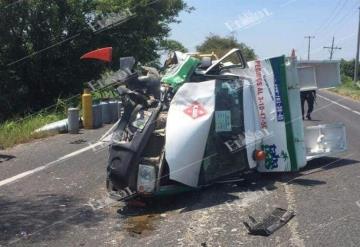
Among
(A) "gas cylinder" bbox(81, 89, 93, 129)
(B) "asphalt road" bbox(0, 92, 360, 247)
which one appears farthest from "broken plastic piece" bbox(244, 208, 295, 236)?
(A) "gas cylinder" bbox(81, 89, 93, 129)

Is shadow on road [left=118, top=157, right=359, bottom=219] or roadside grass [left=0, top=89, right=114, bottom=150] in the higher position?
roadside grass [left=0, top=89, right=114, bottom=150]

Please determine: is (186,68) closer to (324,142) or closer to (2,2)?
(324,142)

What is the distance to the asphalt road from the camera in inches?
221

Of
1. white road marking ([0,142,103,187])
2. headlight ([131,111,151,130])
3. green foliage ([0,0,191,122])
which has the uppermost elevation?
green foliage ([0,0,191,122])

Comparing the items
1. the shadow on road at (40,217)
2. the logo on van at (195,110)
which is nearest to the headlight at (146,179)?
the shadow on road at (40,217)

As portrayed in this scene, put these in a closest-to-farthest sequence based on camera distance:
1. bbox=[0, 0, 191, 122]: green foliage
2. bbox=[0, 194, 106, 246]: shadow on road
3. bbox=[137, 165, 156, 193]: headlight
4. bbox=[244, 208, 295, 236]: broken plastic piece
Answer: bbox=[244, 208, 295, 236]: broken plastic piece → bbox=[0, 194, 106, 246]: shadow on road → bbox=[137, 165, 156, 193]: headlight → bbox=[0, 0, 191, 122]: green foliage

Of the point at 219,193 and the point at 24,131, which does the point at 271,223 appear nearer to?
the point at 219,193

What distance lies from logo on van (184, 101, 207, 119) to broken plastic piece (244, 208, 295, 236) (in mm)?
1465

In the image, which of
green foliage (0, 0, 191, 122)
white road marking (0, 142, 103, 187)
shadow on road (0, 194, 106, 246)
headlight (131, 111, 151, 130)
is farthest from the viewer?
green foliage (0, 0, 191, 122)

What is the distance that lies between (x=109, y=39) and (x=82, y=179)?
676 inches

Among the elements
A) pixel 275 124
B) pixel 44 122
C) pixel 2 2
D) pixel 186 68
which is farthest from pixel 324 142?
pixel 2 2

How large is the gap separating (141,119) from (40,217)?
171cm

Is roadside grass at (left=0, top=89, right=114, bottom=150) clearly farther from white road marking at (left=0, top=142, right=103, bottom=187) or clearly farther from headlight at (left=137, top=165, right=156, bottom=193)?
headlight at (left=137, top=165, right=156, bottom=193)

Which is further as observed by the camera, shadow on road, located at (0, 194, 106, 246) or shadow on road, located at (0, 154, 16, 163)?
shadow on road, located at (0, 154, 16, 163)
